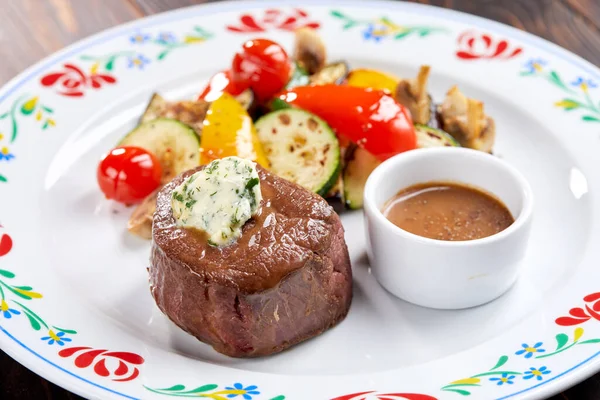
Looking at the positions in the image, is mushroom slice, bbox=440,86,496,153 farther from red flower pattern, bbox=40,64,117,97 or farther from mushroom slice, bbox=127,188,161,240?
red flower pattern, bbox=40,64,117,97

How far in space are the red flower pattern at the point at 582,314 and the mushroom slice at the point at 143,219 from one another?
7.48 ft

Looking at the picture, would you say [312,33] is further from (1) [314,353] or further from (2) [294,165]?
(1) [314,353]

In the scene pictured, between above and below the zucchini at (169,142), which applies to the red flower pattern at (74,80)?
above

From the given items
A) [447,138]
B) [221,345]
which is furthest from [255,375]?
[447,138]

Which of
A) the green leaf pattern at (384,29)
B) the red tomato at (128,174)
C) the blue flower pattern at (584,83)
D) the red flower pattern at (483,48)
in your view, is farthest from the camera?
the green leaf pattern at (384,29)

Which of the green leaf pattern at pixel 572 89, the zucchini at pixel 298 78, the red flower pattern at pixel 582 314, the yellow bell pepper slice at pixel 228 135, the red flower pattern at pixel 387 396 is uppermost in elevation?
the yellow bell pepper slice at pixel 228 135

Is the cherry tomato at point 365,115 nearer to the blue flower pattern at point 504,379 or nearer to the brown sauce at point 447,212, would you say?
the brown sauce at point 447,212

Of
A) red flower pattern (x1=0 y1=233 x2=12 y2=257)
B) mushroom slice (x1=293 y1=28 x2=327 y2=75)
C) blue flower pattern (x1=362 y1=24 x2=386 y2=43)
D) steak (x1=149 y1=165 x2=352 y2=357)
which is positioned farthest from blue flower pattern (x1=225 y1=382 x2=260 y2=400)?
blue flower pattern (x1=362 y1=24 x2=386 y2=43)

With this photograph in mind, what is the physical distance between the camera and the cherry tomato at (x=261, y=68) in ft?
16.3

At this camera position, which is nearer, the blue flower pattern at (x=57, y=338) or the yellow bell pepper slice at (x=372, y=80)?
the blue flower pattern at (x=57, y=338)

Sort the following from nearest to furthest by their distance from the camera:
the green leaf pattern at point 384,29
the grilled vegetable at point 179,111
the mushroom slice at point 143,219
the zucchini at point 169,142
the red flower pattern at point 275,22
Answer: the mushroom slice at point 143,219 < the zucchini at point 169,142 < the grilled vegetable at point 179,111 < the green leaf pattern at point 384,29 < the red flower pattern at point 275,22

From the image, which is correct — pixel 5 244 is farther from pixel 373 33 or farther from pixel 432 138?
pixel 373 33

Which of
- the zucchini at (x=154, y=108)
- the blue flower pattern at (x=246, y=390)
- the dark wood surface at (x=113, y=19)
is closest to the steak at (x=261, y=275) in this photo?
the blue flower pattern at (x=246, y=390)

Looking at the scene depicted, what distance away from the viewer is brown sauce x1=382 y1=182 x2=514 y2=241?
384 centimetres
